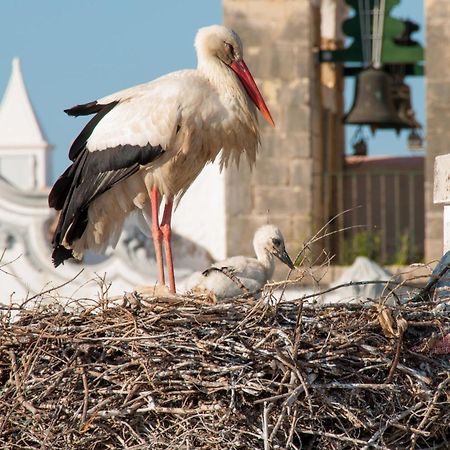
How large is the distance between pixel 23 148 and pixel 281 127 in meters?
4.54

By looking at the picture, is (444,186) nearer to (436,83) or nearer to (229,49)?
(229,49)

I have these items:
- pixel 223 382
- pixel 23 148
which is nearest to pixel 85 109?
pixel 223 382

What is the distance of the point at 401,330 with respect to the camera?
7.66m

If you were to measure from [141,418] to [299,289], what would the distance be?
22.1ft

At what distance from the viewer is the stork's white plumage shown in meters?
9.66

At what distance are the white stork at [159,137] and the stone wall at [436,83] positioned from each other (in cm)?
549

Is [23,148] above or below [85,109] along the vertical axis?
below

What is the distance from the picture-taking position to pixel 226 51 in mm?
9852

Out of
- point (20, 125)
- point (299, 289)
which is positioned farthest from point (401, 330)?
point (20, 125)

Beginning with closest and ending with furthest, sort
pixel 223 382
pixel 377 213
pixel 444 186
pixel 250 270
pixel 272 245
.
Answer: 1. pixel 223 382
2. pixel 444 186
3. pixel 250 270
4. pixel 272 245
5. pixel 377 213

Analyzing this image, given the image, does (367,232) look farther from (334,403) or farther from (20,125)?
(334,403)

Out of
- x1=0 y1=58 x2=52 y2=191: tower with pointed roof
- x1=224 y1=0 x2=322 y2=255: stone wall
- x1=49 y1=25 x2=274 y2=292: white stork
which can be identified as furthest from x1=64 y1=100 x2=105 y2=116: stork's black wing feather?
x1=0 y1=58 x2=52 y2=191: tower with pointed roof

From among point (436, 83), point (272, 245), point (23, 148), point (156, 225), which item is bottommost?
point (23, 148)

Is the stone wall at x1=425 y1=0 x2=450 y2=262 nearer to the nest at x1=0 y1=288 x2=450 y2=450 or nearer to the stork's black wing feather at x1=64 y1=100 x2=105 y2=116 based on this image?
the stork's black wing feather at x1=64 y1=100 x2=105 y2=116
